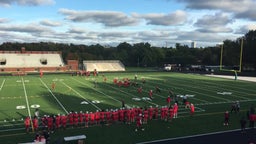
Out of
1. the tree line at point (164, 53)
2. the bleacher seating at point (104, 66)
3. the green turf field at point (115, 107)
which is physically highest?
the tree line at point (164, 53)

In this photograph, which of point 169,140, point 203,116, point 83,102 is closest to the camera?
point 169,140

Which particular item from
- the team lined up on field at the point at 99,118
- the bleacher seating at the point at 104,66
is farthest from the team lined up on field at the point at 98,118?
the bleacher seating at the point at 104,66

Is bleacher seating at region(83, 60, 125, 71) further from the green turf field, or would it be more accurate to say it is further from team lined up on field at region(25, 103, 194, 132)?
team lined up on field at region(25, 103, 194, 132)

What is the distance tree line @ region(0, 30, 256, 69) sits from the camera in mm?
63375

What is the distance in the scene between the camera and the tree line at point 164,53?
63.4 meters

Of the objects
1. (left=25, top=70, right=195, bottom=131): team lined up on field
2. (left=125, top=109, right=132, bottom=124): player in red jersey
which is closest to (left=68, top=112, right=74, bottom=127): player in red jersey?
(left=25, top=70, right=195, bottom=131): team lined up on field

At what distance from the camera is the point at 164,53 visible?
97625mm

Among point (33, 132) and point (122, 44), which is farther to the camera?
point (122, 44)

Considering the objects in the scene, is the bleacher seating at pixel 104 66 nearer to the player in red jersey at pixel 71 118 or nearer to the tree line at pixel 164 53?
the tree line at pixel 164 53

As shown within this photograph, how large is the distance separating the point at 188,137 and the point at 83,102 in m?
11.9

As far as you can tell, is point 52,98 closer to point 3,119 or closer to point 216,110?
point 3,119

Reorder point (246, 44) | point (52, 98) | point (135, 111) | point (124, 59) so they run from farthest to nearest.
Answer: point (124, 59) < point (246, 44) < point (52, 98) < point (135, 111)

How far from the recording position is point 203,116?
21234mm

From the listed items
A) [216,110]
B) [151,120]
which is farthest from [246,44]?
[151,120]
